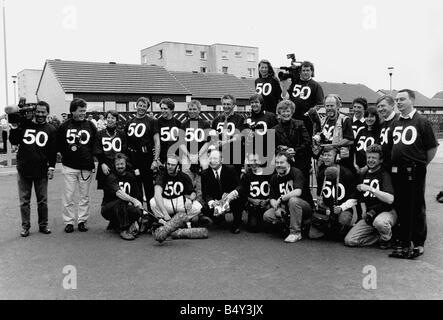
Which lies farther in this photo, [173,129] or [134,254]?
[173,129]

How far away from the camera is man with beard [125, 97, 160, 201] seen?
749 centimetres

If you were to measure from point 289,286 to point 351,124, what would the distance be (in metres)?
3.48

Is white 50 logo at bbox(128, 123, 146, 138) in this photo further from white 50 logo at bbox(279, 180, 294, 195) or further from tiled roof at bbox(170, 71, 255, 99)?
tiled roof at bbox(170, 71, 255, 99)

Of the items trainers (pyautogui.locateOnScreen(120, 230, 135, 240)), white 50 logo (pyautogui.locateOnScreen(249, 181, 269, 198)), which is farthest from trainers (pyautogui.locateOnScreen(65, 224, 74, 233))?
white 50 logo (pyautogui.locateOnScreen(249, 181, 269, 198))

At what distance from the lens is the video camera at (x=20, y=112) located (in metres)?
6.32

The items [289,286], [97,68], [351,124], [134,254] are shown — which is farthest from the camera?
[97,68]

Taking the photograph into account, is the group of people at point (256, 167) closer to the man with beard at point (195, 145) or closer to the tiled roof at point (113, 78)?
the man with beard at point (195, 145)

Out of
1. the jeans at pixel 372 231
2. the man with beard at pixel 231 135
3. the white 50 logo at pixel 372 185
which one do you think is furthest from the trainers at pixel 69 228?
the white 50 logo at pixel 372 185

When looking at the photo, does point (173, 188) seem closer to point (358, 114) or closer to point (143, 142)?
point (143, 142)

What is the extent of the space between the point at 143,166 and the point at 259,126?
2234 millimetres

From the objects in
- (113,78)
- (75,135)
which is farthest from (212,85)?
(75,135)

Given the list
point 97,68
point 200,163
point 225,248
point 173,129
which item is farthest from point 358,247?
point 97,68

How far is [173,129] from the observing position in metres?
7.52
